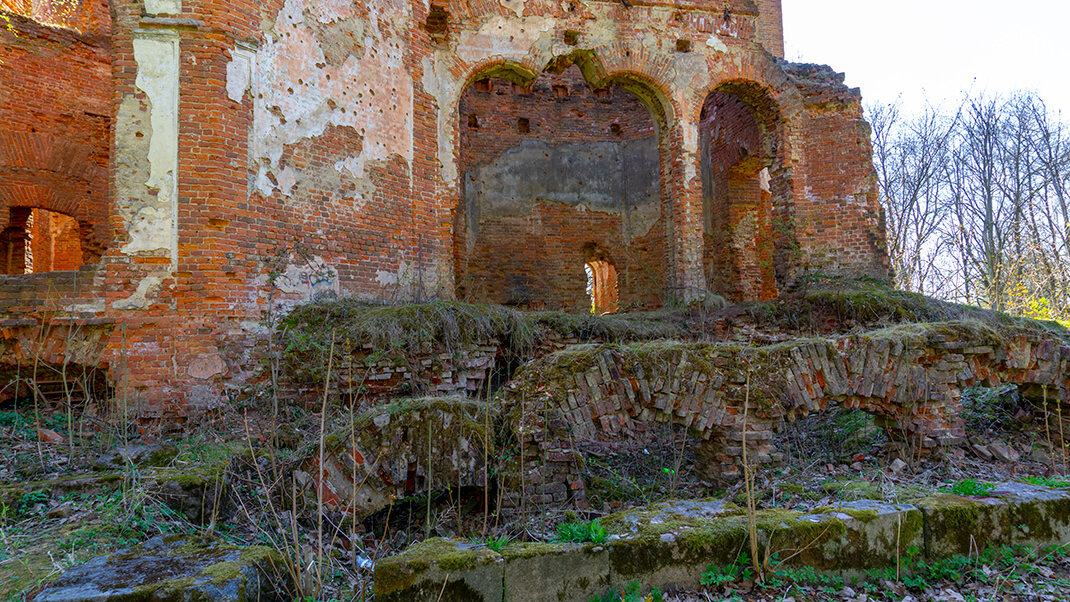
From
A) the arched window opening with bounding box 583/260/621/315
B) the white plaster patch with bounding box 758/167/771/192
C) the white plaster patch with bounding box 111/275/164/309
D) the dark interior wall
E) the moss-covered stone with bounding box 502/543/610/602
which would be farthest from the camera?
the arched window opening with bounding box 583/260/621/315

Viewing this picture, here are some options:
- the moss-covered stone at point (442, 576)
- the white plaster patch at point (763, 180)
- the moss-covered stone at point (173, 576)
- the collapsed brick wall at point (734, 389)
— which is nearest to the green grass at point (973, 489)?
the collapsed brick wall at point (734, 389)

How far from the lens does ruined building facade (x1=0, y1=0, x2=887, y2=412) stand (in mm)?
6426

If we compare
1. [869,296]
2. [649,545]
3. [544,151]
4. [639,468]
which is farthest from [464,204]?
[649,545]

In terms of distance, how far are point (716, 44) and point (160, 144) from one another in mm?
9159

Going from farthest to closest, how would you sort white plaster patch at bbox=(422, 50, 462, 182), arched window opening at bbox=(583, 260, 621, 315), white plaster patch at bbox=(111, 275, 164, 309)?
arched window opening at bbox=(583, 260, 621, 315)
white plaster patch at bbox=(422, 50, 462, 182)
white plaster patch at bbox=(111, 275, 164, 309)

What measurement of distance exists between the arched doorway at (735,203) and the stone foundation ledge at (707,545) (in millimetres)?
9125

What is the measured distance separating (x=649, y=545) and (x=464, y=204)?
36.2 feet

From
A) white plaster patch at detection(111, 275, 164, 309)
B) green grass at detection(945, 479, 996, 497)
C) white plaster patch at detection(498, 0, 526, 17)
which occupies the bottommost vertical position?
green grass at detection(945, 479, 996, 497)

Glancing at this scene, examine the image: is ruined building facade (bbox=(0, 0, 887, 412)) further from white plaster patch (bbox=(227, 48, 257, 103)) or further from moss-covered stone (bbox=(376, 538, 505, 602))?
moss-covered stone (bbox=(376, 538, 505, 602))

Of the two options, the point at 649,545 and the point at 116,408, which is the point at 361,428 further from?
the point at 116,408

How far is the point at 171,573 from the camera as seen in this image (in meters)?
2.62

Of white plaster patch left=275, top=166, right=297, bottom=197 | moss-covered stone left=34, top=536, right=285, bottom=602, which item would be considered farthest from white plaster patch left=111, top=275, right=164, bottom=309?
moss-covered stone left=34, top=536, right=285, bottom=602

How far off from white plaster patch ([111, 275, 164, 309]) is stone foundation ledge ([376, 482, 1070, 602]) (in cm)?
514

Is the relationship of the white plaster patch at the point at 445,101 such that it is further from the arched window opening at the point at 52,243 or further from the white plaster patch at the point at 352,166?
the arched window opening at the point at 52,243
